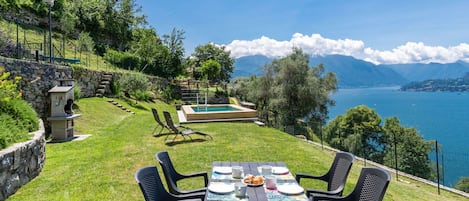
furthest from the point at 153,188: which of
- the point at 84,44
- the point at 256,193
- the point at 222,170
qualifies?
the point at 84,44

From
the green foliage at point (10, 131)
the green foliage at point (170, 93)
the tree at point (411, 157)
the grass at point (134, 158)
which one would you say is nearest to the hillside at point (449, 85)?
the tree at point (411, 157)

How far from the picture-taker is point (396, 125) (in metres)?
25.8

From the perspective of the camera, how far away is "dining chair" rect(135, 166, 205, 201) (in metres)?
2.70

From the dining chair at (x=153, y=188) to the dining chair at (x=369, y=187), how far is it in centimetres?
131

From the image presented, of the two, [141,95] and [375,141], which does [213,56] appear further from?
[375,141]

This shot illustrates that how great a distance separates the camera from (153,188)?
2.87 m

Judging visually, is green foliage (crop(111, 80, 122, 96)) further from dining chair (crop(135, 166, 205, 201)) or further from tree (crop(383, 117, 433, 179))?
tree (crop(383, 117, 433, 179))

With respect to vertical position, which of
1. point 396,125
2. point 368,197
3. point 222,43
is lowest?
point 396,125

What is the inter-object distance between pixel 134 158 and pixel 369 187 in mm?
5244

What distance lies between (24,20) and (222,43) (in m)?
35.8

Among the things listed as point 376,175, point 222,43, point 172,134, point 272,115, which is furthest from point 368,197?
point 222,43

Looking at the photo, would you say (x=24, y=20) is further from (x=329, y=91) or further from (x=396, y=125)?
(x=396, y=125)

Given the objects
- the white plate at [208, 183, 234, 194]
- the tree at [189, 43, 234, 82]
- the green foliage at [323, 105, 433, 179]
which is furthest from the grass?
the tree at [189, 43, 234, 82]

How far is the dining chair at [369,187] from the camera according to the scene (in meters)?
2.84
